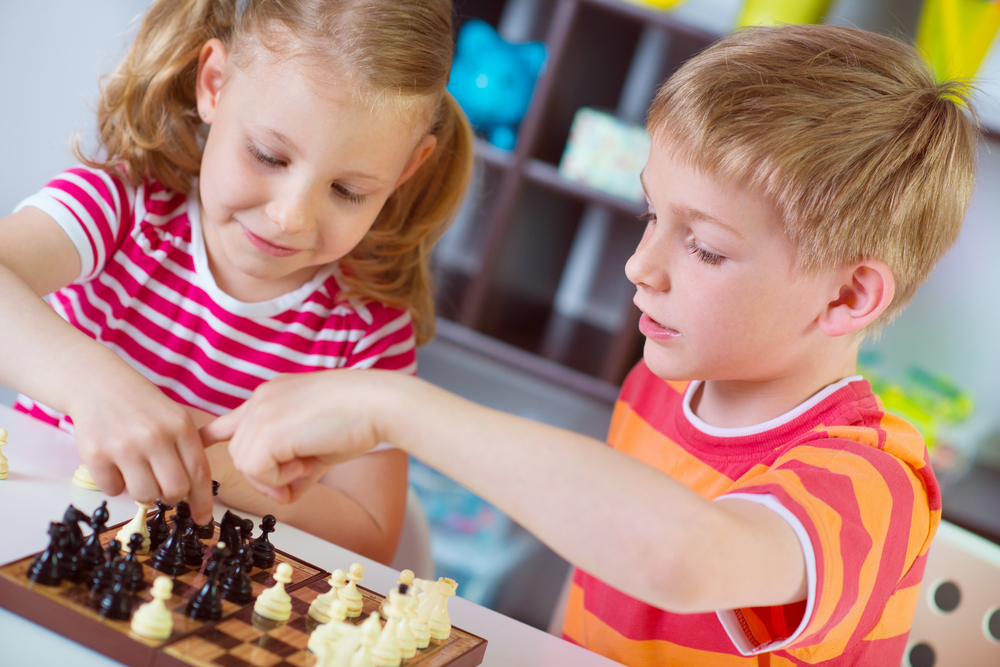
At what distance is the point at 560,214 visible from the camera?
2.37m

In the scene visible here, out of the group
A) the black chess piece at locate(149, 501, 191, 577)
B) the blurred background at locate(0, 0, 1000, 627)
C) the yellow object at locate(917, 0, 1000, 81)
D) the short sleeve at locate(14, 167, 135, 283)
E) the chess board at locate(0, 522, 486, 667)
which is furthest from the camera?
the blurred background at locate(0, 0, 1000, 627)

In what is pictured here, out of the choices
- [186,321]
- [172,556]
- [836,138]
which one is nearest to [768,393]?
[836,138]

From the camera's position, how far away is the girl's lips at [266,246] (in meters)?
0.99

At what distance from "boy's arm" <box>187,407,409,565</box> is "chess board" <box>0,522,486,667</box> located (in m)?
0.21

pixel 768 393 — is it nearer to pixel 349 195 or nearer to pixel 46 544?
pixel 349 195

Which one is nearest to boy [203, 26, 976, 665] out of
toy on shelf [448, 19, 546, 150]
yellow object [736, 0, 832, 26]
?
yellow object [736, 0, 832, 26]

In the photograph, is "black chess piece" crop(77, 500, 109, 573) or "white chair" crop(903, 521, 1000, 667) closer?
"black chess piece" crop(77, 500, 109, 573)

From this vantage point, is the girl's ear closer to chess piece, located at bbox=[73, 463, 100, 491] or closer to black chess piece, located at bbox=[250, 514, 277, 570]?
chess piece, located at bbox=[73, 463, 100, 491]

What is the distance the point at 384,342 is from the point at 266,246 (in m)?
0.23

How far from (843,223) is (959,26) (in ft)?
4.63

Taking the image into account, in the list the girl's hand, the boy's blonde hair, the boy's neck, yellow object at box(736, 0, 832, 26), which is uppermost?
yellow object at box(736, 0, 832, 26)

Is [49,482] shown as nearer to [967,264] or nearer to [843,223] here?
[843,223]

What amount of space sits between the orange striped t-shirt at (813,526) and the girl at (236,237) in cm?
33

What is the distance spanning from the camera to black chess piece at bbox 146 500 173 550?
0.68m
